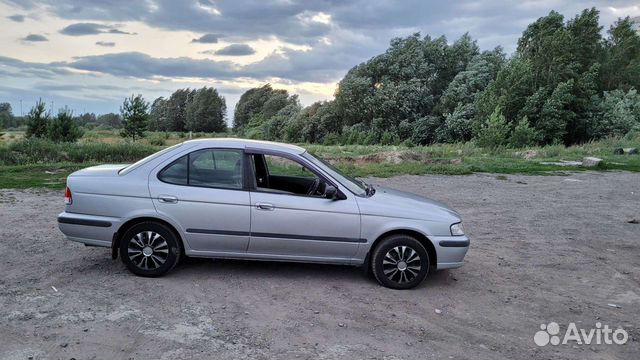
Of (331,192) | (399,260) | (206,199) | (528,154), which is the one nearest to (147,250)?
(206,199)

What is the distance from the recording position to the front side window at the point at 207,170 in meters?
6.07

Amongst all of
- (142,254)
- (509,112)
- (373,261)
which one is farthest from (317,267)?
(509,112)

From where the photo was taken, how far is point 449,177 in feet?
55.8

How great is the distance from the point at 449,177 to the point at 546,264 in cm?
968

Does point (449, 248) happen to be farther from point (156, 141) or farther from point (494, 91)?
point (156, 141)

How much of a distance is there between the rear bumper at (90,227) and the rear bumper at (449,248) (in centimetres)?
364

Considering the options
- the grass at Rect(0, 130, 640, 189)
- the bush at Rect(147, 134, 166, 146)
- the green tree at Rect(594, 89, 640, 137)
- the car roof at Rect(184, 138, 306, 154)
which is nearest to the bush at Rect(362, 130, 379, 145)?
the bush at Rect(147, 134, 166, 146)

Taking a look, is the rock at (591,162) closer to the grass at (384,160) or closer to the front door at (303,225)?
the grass at (384,160)

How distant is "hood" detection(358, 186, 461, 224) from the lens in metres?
6.03

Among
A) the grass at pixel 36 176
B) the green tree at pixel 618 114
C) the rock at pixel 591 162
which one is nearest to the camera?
the grass at pixel 36 176

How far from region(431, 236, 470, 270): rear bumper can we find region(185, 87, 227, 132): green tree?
103 meters

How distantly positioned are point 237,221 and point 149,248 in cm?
106

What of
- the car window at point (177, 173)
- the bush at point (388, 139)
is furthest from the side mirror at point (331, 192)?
the bush at point (388, 139)

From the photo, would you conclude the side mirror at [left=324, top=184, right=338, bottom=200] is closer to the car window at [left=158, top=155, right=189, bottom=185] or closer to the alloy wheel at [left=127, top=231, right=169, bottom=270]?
the car window at [left=158, top=155, right=189, bottom=185]
